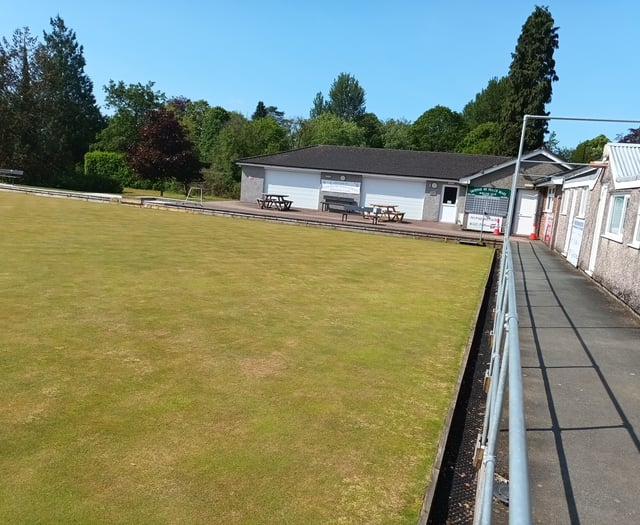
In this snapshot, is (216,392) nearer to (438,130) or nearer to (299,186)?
(299,186)

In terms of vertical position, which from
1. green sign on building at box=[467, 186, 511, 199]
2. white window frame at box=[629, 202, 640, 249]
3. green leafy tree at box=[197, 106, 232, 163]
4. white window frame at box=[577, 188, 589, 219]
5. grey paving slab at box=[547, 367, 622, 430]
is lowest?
grey paving slab at box=[547, 367, 622, 430]

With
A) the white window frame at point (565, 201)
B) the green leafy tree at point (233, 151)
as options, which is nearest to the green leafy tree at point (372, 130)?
the green leafy tree at point (233, 151)

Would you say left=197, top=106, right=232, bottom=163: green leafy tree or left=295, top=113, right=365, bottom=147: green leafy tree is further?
left=295, top=113, right=365, bottom=147: green leafy tree

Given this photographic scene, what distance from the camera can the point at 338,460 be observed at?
12.5ft

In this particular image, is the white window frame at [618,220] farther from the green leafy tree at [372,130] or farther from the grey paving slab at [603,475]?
the green leafy tree at [372,130]

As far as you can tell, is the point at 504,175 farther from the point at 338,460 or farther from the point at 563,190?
the point at 338,460

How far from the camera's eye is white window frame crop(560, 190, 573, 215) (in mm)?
18753

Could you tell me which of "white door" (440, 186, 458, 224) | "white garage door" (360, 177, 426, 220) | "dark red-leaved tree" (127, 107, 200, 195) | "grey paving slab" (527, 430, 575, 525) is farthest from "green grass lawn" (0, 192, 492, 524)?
"dark red-leaved tree" (127, 107, 200, 195)

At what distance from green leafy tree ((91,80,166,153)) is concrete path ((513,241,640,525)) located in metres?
59.4

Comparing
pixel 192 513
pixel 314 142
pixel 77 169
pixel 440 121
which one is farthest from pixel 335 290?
pixel 440 121

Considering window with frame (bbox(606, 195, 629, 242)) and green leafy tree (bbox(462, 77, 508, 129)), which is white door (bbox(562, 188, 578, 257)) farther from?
green leafy tree (bbox(462, 77, 508, 129))

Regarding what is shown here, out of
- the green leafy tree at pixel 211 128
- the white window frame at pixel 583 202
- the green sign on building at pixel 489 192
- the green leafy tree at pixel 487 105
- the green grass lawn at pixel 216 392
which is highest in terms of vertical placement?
the green leafy tree at pixel 487 105

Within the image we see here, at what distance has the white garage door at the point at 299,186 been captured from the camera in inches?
1419

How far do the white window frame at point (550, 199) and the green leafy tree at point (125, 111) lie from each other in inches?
1937
